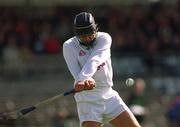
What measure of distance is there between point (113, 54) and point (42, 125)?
2.97m

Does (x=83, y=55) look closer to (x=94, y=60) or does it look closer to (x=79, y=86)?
(x=94, y=60)

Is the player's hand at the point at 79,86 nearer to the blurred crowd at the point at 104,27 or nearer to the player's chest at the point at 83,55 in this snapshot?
the player's chest at the point at 83,55

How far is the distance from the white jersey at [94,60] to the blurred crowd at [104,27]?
35.8ft

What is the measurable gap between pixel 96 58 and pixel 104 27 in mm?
13071

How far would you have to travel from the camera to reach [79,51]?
10109 millimetres

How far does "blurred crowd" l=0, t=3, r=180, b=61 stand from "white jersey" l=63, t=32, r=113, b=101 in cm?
1092

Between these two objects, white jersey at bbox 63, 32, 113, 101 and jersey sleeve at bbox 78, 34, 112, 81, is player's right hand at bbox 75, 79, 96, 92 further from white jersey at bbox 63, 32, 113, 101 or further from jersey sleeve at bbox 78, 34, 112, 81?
white jersey at bbox 63, 32, 113, 101

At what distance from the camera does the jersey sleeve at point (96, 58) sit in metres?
9.72

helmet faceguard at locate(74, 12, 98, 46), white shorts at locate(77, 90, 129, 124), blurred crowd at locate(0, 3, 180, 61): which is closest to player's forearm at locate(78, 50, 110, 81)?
helmet faceguard at locate(74, 12, 98, 46)

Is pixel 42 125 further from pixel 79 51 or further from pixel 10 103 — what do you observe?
pixel 79 51

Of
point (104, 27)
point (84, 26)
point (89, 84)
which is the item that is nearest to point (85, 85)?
point (89, 84)

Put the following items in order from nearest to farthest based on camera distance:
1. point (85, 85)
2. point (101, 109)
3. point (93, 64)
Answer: point (85, 85) → point (93, 64) → point (101, 109)

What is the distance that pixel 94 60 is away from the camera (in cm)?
988

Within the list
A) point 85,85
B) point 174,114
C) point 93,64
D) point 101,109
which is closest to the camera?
point 85,85
